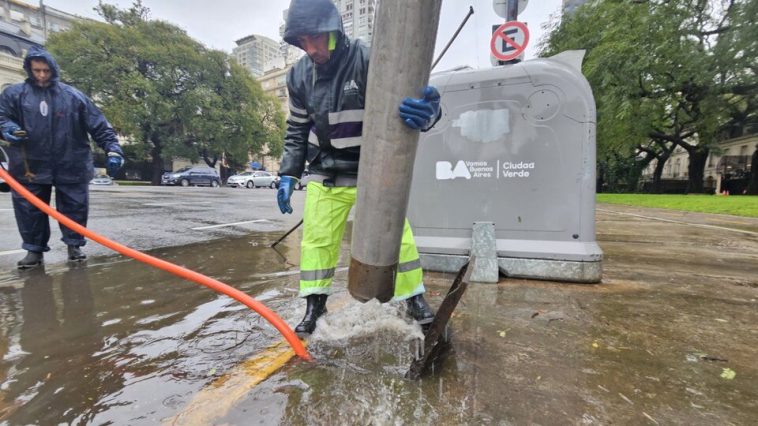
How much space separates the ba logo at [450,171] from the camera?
3.02m

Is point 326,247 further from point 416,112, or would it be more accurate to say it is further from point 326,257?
point 416,112

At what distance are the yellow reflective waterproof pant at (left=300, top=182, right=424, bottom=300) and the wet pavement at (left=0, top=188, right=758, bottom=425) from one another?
0.75 feet

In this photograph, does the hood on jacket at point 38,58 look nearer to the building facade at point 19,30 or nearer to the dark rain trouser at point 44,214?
the dark rain trouser at point 44,214

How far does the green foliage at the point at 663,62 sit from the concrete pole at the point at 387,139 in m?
18.8

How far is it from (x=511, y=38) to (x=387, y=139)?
318 centimetres

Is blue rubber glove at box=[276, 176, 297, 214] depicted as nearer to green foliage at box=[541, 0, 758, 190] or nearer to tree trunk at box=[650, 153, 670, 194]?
green foliage at box=[541, 0, 758, 190]

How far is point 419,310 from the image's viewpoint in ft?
6.75

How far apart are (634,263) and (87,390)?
4.05m

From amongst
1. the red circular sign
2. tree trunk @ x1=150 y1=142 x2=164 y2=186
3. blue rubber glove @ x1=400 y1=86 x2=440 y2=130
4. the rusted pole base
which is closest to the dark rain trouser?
the rusted pole base

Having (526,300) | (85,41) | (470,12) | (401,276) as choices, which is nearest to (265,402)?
(401,276)

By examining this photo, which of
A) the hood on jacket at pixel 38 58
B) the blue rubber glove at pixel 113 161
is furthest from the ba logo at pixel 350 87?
the hood on jacket at pixel 38 58

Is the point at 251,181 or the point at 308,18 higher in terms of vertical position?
the point at 308,18

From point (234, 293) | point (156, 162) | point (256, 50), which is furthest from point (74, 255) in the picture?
point (256, 50)

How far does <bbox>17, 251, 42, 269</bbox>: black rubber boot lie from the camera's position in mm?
3217
